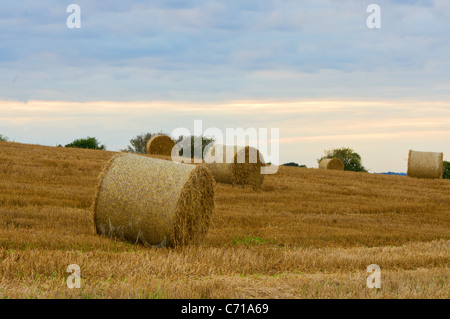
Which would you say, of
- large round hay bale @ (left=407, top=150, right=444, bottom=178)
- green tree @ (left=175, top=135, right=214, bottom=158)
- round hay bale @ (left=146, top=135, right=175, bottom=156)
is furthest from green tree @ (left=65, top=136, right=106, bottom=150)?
large round hay bale @ (left=407, top=150, right=444, bottom=178)

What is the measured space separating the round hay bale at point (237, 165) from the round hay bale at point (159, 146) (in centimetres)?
1228

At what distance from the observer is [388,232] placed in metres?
14.0

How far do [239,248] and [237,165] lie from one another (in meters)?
12.6

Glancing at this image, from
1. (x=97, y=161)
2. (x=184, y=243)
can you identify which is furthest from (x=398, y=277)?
(x=97, y=161)

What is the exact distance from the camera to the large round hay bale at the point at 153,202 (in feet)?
33.0

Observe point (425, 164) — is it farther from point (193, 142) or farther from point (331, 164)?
point (193, 142)

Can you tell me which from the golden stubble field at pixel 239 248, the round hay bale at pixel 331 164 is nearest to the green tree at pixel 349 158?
the round hay bale at pixel 331 164

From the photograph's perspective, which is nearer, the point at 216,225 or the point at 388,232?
the point at 216,225

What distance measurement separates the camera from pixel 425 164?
3466 cm

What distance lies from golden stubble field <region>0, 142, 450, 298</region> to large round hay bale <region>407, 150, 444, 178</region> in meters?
12.7

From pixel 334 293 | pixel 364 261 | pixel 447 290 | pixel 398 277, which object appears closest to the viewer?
pixel 334 293

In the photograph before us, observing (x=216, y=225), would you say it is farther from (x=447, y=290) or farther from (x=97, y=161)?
(x=97, y=161)

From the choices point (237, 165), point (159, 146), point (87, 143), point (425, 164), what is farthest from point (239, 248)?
point (87, 143)
